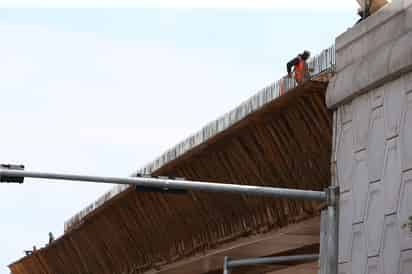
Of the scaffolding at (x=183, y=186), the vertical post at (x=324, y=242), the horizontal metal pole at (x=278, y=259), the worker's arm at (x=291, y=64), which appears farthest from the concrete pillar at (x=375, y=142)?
the horizontal metal pole at (x=278, y=259)

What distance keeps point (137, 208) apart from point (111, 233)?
5.85 m

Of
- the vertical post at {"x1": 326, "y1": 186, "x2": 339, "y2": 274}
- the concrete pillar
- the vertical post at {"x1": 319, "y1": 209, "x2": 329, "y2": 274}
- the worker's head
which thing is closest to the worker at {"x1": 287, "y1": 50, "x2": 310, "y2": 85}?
the worker's head

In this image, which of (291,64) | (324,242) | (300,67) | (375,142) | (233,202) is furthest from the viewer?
(233,202)

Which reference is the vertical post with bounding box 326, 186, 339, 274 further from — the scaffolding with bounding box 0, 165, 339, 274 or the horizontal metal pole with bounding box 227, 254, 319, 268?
the horizontal metal pole with bounding box 227, 254, 319, 268

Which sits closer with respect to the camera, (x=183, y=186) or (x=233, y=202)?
(x=183, y=186)

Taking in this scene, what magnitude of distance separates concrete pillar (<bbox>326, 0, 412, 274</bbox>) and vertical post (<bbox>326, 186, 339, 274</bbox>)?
73 cm

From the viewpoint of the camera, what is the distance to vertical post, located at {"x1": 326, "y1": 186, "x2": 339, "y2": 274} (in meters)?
22.0

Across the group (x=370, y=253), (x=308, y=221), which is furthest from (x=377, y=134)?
(x=308, y=221)

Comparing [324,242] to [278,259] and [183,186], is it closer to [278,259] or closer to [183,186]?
[183,186]

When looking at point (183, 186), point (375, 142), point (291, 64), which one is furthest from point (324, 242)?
point (291, 64)

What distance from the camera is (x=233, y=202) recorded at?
42000 mm

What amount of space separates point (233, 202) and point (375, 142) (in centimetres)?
1904

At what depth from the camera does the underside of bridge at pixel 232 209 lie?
3497 cm

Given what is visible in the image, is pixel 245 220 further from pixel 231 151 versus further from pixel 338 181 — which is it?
pixel 338 181
